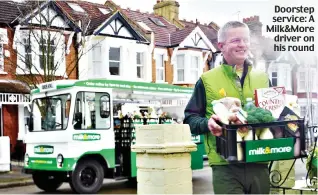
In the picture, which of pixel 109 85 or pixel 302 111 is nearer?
Result: pixel 302 111

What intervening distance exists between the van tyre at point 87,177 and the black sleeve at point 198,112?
502 cm

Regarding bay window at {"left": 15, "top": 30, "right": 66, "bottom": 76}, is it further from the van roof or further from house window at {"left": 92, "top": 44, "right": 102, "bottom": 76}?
the van roof

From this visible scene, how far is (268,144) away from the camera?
402 centimetres

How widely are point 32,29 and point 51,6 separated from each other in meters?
0.83

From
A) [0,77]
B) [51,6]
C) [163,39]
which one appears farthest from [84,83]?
[0,77]

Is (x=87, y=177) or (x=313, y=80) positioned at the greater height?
(x=313, y=80)

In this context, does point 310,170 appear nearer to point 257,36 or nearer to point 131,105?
point 257,36

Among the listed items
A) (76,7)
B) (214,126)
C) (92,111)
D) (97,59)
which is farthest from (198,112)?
(97,59)

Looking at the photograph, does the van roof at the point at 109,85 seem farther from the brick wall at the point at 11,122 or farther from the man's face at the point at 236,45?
the brick wall at the point at 11,122

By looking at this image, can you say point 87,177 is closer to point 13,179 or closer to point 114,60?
point 13,179

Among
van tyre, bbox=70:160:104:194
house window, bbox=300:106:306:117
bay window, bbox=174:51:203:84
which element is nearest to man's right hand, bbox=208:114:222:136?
house window, bbox=300:106:306:117

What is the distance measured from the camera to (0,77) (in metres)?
14.0

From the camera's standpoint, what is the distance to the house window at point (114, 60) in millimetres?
15698

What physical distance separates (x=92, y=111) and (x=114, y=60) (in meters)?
7.04
